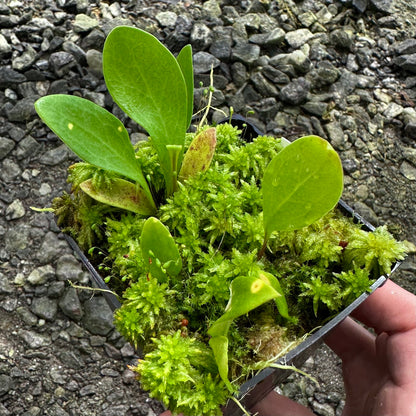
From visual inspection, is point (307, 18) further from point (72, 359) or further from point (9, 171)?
point (72, 359)

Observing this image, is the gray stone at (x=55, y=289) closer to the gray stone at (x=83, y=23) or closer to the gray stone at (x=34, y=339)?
the gray stone at (x=34, y=339)

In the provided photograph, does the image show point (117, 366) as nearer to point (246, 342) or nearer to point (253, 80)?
point (246, 342)

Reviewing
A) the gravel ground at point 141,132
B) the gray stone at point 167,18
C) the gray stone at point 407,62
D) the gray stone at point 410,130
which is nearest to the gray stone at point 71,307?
the gravel ground at point 141,132

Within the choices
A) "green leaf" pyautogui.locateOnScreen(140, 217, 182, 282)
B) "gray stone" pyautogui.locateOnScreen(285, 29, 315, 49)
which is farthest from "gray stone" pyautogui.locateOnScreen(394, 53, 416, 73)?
"green leaf" pyautogui.locateOnScreen(140, 217, 182, 282)

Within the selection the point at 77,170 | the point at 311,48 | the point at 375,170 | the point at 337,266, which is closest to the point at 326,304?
the point at 337,266

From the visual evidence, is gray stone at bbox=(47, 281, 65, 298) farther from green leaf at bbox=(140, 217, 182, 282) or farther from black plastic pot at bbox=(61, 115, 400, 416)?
green leaf at bbox=(140, 217, 182, 282)
